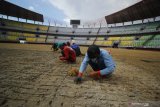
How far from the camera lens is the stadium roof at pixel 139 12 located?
3388 cm

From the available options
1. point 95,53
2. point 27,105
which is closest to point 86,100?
point 27,105

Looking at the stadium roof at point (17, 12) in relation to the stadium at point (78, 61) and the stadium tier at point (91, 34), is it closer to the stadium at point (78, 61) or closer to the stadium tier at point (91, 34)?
the stadium at point (78, 61)

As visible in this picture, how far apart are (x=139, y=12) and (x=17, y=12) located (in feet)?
114

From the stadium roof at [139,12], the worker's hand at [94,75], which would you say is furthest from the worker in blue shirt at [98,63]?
the stadium roof at [139,12]

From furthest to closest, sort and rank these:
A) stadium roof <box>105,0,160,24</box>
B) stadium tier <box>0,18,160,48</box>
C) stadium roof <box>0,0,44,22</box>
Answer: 1. stadium roof <box>0,0,44,22</box>
2. stadium tier <box>0,18,160,48</box>
3. stadium roof <box>105,0,160,24</box>

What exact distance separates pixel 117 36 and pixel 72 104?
155 feet

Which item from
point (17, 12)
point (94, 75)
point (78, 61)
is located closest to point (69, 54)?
point (78, 61)

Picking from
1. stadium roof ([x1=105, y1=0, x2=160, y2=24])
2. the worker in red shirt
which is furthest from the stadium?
the worker in red shirt

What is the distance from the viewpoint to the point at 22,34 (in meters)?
47.6

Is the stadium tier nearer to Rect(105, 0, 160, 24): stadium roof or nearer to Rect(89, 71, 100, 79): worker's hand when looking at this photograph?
Rect(105, 0, 160, 24): stadium roof

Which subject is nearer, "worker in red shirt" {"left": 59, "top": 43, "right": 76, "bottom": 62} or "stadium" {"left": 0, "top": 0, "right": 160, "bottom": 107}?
"stadium" {"left": 0, "top": 0, "right": 160, "bottom": 107}

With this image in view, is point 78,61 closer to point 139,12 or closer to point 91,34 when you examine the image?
point 139,12

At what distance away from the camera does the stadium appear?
3.15 metres

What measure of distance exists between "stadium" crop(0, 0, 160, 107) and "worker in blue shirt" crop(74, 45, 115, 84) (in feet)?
0.76
